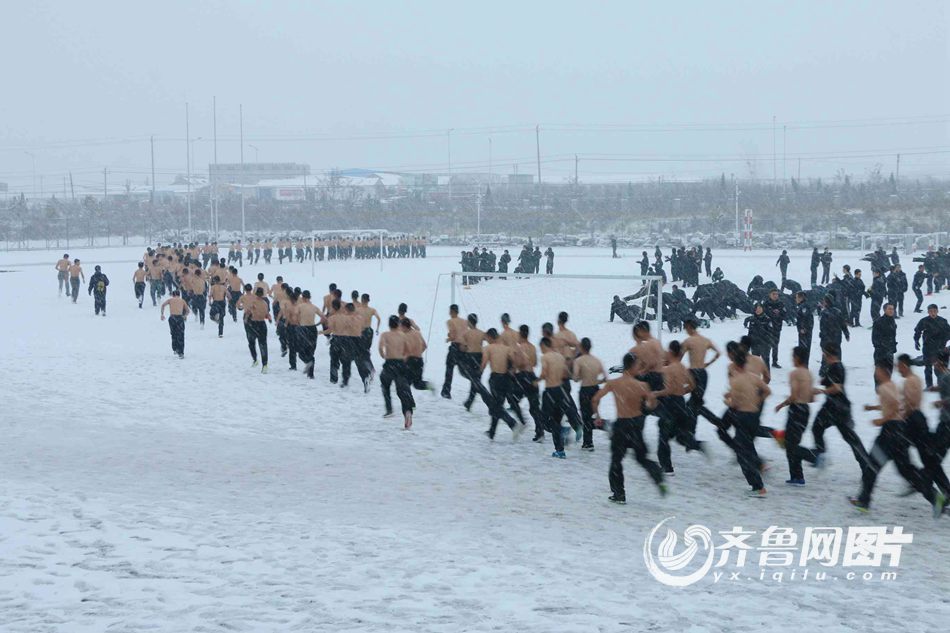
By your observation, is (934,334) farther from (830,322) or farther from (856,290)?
(856,290)

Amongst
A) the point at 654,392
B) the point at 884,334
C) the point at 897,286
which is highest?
the point at 897,286

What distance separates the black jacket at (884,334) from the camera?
53.4 feet

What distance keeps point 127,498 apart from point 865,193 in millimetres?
94074

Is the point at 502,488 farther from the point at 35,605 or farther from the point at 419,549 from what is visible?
the point at 35,605

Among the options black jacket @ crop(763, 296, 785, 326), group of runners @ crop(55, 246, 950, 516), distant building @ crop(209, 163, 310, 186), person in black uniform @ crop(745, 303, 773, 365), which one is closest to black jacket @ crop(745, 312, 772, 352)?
person in black uniform @ crop(745, 303, 773, 365)

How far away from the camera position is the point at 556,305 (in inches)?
1038

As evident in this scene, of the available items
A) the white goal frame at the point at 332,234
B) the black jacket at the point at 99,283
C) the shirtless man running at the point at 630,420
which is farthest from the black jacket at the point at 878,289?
the white goal frame at the point at 332,234

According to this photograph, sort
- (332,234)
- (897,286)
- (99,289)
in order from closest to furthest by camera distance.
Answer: (897,286), (99,289), (332,234)

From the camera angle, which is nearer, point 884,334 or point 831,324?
point 884,334

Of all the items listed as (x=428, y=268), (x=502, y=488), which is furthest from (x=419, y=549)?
(x=428, y=268)

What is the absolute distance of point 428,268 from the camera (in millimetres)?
43562

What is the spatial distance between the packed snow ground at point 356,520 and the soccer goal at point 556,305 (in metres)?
7.30

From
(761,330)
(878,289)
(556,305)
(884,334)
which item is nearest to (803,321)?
(761,330)

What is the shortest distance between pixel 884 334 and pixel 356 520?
1073cm
